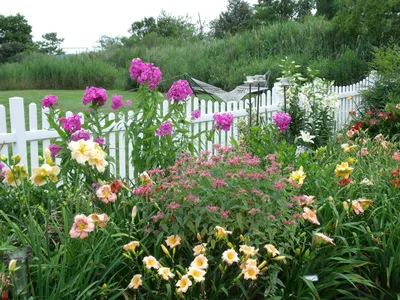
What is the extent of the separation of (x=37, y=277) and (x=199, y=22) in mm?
32766

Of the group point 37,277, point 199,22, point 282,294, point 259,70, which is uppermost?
point 199,22

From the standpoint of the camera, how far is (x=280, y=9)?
37.5 metres

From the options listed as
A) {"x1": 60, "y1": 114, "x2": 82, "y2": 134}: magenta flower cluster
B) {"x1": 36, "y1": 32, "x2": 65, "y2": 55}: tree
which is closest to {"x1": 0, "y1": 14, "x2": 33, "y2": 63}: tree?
{"x1": 36, "y1": 32, "x2": 65, "y2": 55}: tree

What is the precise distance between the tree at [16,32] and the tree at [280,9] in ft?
52.1

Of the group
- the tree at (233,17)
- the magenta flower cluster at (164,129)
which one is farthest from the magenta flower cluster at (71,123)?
the tree at (233,17)

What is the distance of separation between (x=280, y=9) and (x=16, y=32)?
18.7 m

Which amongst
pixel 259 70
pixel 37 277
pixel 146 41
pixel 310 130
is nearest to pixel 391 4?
pixel 259 70

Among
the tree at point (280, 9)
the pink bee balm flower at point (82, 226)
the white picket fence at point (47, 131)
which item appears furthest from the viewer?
the tree at point (280, 9)

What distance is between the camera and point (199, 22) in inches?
1325

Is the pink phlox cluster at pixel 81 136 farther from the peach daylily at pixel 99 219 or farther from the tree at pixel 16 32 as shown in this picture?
the tree at pixel 16 32

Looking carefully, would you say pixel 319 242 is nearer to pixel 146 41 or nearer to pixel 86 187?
pixel 86 187

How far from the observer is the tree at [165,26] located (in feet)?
107

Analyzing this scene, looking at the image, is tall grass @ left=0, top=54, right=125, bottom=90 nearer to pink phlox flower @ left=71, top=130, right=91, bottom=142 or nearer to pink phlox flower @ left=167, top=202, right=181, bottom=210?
pink phlox flower @ left=71, top=130, right=91, bottom=142

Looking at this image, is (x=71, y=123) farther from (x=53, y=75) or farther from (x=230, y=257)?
(x=53, y=75)
